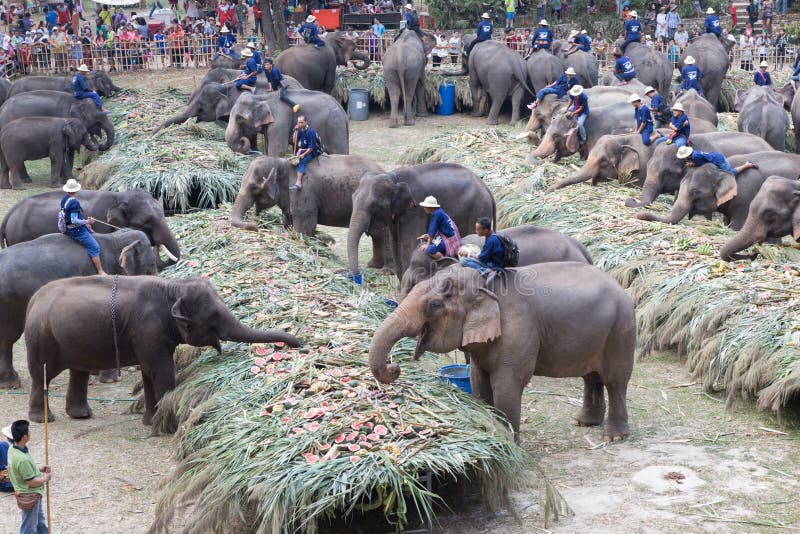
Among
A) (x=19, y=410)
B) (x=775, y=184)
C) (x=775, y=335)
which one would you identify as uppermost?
(x=775, y=184)

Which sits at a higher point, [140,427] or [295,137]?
[295,137]

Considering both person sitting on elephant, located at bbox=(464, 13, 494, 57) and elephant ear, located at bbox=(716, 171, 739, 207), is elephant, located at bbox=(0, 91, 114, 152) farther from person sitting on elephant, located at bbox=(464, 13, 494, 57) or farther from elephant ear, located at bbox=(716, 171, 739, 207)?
elephant ear, located at bbox=(716, 171, 739, 207)

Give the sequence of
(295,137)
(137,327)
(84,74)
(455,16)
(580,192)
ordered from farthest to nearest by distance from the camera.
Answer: (455,16) < (84,74) < (580,192) < (295,137) < (137,327)

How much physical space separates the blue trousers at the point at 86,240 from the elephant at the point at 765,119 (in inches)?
542

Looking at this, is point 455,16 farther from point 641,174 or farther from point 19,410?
point 19,410

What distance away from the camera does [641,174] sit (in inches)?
675

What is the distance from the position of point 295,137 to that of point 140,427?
19.4ft

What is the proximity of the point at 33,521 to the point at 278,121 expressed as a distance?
503 inches

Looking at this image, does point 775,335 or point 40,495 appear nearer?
point 40,495

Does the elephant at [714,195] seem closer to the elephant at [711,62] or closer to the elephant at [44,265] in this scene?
the elephant at [44,265]

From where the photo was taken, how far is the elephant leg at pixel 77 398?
10648mm

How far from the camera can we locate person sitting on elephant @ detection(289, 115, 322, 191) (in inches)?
589

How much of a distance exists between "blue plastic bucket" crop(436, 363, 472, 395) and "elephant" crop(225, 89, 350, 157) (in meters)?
9.71

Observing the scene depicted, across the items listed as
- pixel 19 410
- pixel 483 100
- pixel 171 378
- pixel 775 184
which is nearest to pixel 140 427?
pixel 171 378
